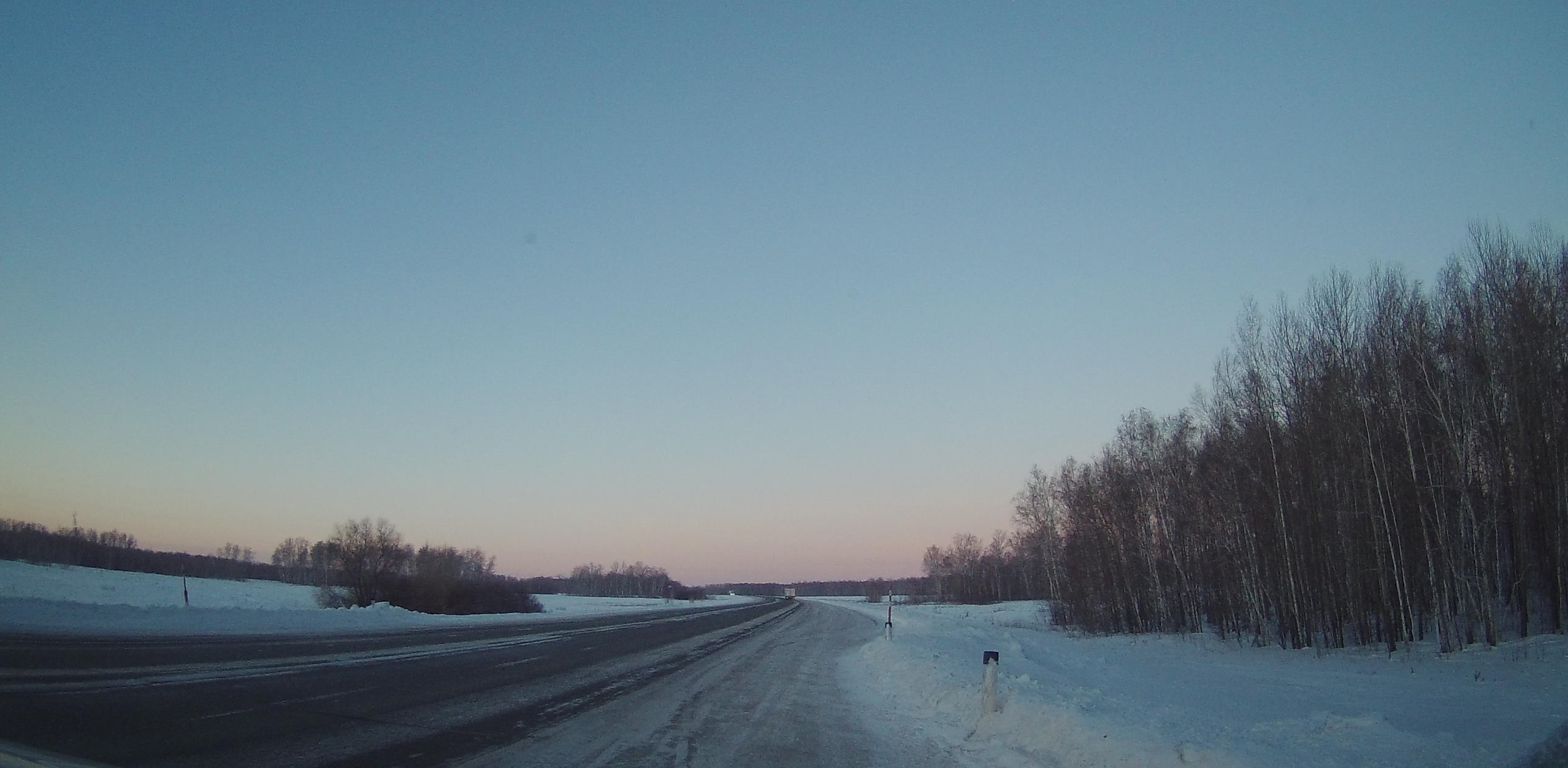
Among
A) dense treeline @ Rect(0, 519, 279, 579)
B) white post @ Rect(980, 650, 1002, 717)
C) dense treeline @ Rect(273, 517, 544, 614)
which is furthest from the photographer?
dense treeline @ Rect(0, 519, 279, 579)

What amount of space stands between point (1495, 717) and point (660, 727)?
12.3 meters

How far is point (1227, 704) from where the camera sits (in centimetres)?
1274

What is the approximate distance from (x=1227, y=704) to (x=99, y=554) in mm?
130120

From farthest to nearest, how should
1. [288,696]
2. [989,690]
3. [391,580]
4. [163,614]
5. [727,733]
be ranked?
[391,580] → [163,614] → [989,690] → [288,696] → [727,733]

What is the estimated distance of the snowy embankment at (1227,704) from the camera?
25.0 feet

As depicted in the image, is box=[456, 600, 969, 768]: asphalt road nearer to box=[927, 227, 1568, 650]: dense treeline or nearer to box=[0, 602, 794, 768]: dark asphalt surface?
box=[0, 602, 794, 768]: dark asphalt surface

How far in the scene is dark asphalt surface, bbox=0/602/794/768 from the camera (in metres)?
6.44

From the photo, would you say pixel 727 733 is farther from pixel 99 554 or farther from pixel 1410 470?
pixel 99 554

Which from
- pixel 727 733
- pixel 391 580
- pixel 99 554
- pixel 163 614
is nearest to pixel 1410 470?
pixel 727 733

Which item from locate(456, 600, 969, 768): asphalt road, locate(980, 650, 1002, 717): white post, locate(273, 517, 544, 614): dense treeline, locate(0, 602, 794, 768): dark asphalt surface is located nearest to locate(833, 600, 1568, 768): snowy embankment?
locate(980, 650, 1002, 717): white post

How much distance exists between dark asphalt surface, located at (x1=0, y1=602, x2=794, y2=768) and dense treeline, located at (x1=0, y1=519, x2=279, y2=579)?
249 feet

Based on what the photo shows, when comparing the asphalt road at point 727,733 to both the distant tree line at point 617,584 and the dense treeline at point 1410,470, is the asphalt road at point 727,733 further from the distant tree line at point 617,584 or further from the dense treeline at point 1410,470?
the distant tree line at point 617,584

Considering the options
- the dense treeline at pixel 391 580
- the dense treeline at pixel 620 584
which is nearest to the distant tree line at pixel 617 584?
the dense treeline at pixel 620 584

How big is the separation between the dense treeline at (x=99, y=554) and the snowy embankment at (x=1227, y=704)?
8470 centimetres
